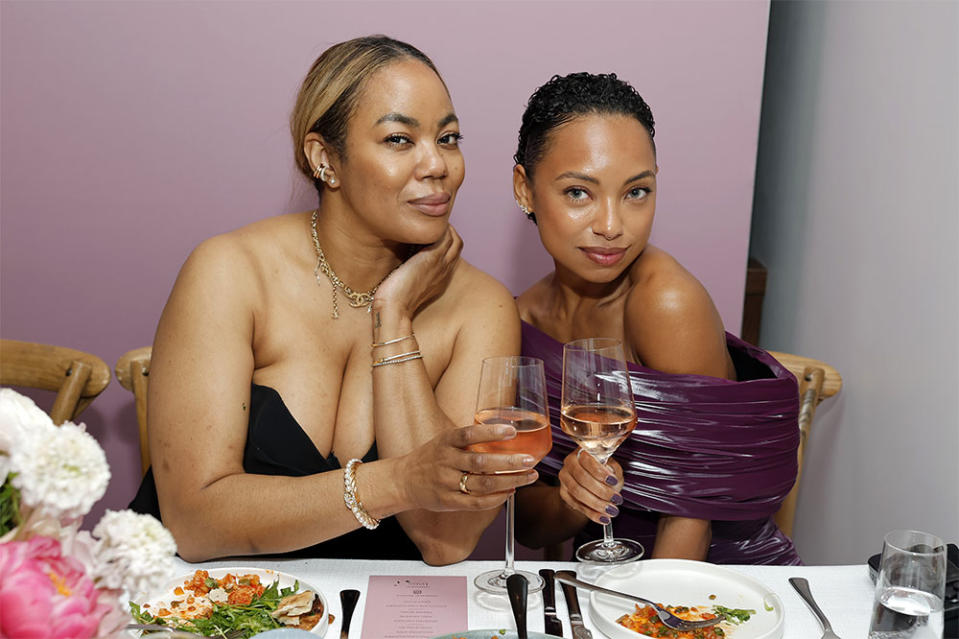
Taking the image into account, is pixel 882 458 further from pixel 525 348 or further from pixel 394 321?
pixel 394 321

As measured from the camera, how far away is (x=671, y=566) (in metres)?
1.45

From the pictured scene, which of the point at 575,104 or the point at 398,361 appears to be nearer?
the point at 398,361

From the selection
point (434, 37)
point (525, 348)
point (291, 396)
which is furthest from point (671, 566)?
point (434, 37)

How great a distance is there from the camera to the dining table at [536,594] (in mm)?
1285

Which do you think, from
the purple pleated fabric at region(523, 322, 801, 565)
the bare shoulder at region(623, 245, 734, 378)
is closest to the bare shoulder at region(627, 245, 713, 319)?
the bare shoulder at region(623, 245, 734, 378)

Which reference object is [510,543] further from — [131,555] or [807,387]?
[807,387]

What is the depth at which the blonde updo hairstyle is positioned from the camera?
174 cm

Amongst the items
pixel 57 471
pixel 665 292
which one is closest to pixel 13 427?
pixel 57 471

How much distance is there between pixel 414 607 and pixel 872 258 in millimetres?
1505

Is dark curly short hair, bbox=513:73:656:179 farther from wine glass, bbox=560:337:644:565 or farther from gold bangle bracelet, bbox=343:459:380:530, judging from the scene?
gold bangle bracelet, bbox=343:459:380:530

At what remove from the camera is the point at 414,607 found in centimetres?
133

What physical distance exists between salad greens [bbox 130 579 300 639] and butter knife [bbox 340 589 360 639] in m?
0.09

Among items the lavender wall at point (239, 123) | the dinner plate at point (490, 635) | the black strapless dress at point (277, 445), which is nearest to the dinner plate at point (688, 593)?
the dinner plate at point (490, 635)

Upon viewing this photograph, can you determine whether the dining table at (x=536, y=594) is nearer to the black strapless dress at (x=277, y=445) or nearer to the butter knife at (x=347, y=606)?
the butter knife at (x=347, y=606)
